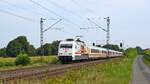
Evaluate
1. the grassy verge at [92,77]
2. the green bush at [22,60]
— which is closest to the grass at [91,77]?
the grassy verge at [92,77]

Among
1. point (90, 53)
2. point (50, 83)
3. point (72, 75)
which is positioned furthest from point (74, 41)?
point (50, 83)

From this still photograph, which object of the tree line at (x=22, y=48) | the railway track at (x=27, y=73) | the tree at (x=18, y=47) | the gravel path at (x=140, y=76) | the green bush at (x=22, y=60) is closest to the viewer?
the railway track at (x=27, y=73)

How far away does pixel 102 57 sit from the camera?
89.6m

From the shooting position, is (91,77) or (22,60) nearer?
(91,77)

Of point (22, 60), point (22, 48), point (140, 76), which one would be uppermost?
point (22, 48)

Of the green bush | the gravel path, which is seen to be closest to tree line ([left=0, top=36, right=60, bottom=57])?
the green bush

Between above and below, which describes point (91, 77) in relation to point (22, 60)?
below

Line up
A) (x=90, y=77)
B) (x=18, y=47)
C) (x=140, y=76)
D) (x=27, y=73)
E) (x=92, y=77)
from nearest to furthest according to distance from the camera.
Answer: (x=90, y=77) < (x=92, y=77) < (x=27, y=73) < (x=140, y=76) < (x=18, y=47)

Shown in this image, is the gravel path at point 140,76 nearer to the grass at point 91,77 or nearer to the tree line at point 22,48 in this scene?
the grass at point 91,77

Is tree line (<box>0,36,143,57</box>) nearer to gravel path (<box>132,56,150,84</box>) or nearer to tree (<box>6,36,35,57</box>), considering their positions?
tree (<box>6,36,35,57</box>)

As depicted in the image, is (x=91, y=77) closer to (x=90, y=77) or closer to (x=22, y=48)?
(x=90, y=77)

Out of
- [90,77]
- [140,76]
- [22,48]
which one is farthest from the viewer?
[22,48]

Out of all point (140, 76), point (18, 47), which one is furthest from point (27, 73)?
point (18, 47)

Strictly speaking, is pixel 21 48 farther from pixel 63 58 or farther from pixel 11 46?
pixel 63 58
